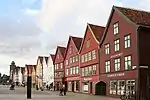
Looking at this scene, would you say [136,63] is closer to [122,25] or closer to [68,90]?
[122,25]

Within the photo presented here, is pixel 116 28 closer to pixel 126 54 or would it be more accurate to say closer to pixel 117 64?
pixel 126 54

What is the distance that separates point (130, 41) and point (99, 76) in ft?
45.8

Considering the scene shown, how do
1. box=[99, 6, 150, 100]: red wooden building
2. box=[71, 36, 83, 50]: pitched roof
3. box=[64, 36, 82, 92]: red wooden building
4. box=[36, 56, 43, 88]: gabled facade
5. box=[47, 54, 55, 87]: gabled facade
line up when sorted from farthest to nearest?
box=[36, 56, 43, 88]: gabled facade < box=[47, 54, 55, 87]: gabled facade < box=[71, 36, 83, 50]: pitched roof < box=[64, 36, 82, 92]: red wooden building < box=[99, 6, 150, 100]: red wooden building

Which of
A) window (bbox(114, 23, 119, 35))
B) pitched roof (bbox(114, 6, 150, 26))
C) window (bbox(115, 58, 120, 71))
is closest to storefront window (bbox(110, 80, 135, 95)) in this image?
window (bbox(115, 58, 120, 71))

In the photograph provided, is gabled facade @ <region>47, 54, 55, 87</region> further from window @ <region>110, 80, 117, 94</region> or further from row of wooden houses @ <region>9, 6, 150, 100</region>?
window @ <region>110, 80, 117, 94</region>

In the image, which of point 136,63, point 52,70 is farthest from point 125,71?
point 52,70

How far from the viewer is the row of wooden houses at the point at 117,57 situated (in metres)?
48.0

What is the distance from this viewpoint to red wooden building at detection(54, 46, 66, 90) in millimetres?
92850

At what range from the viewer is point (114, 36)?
2185 inches

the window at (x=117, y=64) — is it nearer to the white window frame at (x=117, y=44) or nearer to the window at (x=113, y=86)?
the white window frame at (x=117, y=44)

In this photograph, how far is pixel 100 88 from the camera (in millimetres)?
62688

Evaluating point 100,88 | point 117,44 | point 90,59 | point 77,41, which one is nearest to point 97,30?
point 90,59

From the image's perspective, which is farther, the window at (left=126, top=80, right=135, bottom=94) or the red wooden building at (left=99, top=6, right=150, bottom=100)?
the window at (left=126, top=80, right=135, bottom=94)

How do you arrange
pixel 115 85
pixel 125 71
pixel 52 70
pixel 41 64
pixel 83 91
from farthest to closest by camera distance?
pixel 41 64 < pixel 52 70 < pixel 83 91 < pixel 115 85 < pixel 125 71
